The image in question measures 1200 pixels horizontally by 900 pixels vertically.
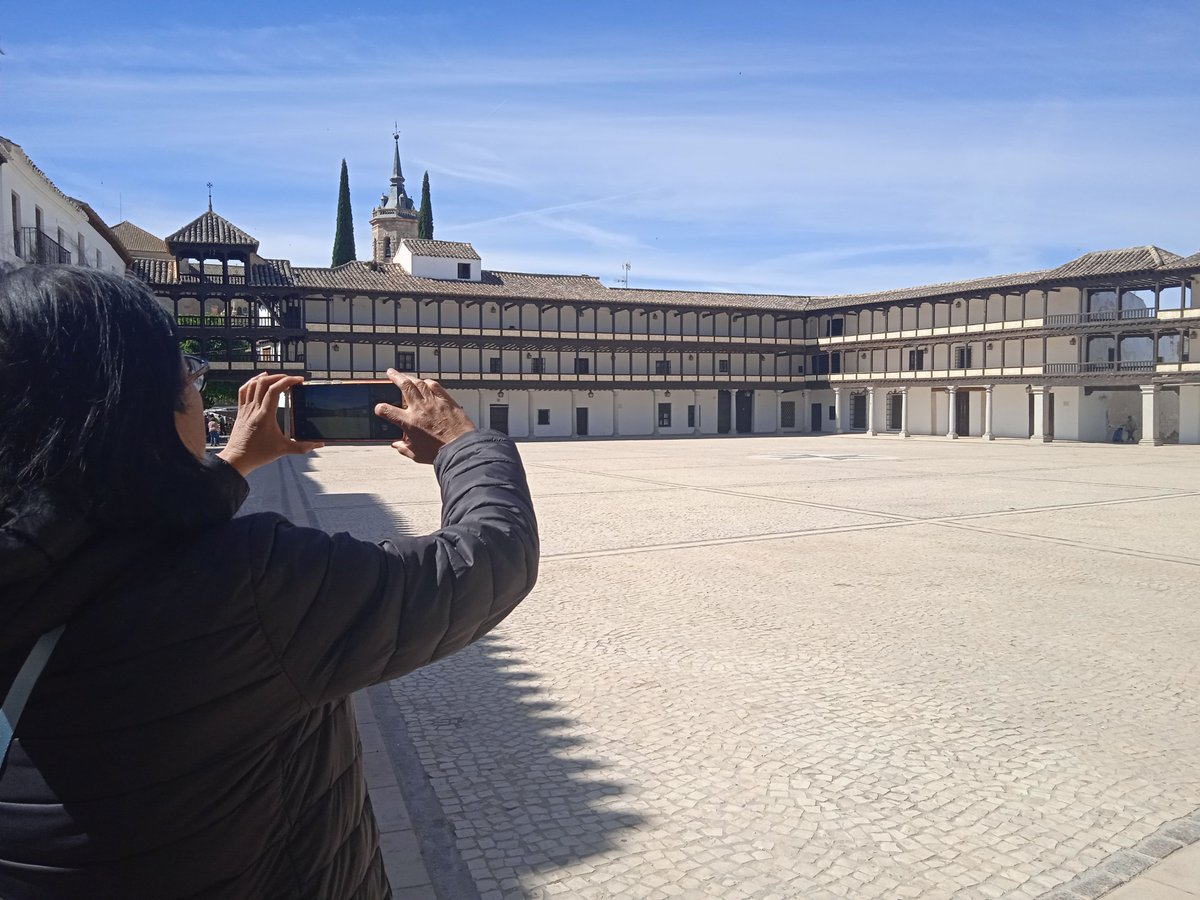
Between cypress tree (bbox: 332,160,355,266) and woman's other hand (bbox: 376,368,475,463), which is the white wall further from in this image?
cypress tree (bbox: 332,160,355,266)

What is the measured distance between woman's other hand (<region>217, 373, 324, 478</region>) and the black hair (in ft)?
1.78

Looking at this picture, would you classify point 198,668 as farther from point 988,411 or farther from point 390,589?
point 988,411

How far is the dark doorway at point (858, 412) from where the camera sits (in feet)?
178

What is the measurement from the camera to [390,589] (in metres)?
1.36

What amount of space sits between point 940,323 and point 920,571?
42.1m

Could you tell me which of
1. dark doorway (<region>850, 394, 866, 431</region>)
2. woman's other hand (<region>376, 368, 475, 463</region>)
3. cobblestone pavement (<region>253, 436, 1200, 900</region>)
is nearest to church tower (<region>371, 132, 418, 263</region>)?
dark doorway (<region>850, 394, 866, 431</region>)

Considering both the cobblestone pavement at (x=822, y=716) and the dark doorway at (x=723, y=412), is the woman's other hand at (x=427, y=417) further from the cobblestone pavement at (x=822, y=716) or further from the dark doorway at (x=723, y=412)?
the dark doorway at (x=723, y=412)

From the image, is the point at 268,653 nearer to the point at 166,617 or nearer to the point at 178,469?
the point at 166,617

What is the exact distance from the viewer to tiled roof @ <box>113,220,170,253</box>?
5761 cm

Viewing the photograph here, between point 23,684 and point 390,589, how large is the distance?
→ 46cm

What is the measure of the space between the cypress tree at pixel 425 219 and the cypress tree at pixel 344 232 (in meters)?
5.67

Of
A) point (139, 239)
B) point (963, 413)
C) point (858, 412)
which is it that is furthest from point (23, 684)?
point (139, 239)

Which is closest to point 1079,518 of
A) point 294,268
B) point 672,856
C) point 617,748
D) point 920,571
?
point 920,571

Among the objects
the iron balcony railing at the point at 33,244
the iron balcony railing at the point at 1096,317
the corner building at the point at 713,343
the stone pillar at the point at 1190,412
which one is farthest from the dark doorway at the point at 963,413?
the iron balcony railing at the point at 33,244
